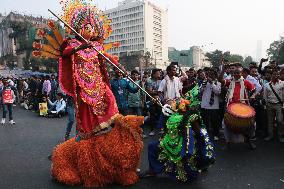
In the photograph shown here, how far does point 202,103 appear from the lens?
7.84m

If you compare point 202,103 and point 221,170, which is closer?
point 221,170

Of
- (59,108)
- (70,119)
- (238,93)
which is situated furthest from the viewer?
(59,108)

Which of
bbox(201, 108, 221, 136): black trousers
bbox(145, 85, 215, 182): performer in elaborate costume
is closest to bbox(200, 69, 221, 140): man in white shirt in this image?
bbox(201, 108, 221, 136): black trousers

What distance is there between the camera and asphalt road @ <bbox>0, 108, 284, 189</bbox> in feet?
15.3

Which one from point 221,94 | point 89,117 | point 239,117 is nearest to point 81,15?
point 89,117

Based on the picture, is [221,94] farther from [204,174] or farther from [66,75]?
[66,75]

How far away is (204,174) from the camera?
5.11m

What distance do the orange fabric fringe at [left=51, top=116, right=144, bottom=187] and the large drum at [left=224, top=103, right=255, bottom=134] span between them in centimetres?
248

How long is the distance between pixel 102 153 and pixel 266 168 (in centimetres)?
276

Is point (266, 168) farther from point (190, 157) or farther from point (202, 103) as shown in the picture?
point (202, 103)

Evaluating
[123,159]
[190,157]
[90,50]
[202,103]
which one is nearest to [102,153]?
[123,159]

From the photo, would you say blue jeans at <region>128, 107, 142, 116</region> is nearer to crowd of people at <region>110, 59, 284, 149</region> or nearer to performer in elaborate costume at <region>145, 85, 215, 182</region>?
crowd of people at <region>110, 59, 284, 149</region>

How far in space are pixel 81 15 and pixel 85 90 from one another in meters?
1.11

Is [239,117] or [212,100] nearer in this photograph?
[239,117]
